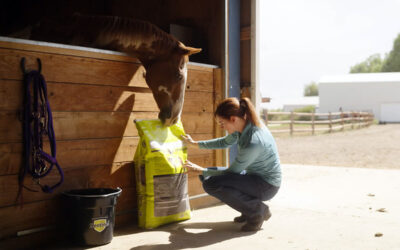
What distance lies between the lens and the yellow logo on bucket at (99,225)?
7.50ft

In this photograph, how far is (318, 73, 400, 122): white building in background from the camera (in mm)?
31562

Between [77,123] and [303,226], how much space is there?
177 cm

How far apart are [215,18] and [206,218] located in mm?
1901

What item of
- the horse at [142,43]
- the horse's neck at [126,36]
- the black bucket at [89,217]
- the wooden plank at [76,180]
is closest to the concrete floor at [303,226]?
the black bucket at [89,217]

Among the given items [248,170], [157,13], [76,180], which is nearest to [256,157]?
[248,170]

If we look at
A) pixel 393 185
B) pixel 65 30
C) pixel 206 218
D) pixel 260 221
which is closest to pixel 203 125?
pixel 206 218

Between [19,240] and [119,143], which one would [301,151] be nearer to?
[119,143]

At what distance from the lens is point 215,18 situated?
144 inches

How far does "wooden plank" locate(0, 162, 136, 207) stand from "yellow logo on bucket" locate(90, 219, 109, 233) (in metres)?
0.34

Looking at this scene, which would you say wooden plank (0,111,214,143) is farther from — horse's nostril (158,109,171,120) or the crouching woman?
the crouching woman

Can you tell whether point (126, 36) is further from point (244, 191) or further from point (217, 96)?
point (244, 191)

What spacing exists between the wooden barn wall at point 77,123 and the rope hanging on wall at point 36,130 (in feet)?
0.15

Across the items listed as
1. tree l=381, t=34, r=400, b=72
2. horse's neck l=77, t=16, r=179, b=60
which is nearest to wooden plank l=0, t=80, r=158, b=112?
horse's neck l=77, t=16, r=179, b=60

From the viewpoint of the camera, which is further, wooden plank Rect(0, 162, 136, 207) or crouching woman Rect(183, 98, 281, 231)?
crouching woman Rect(183, 98, 281, 231)
